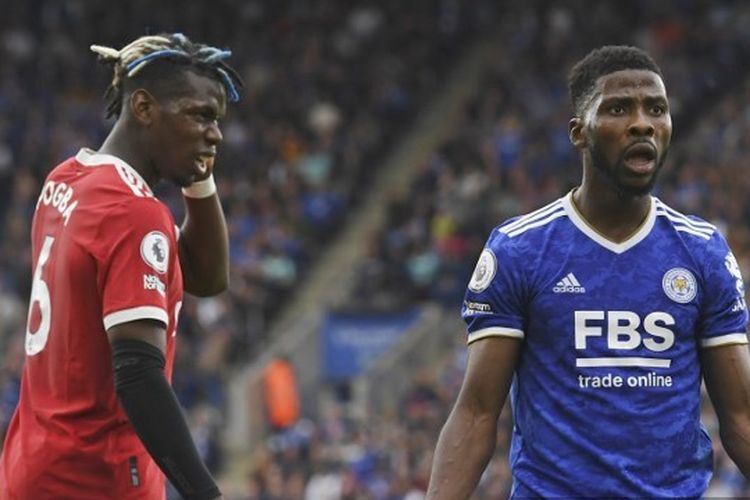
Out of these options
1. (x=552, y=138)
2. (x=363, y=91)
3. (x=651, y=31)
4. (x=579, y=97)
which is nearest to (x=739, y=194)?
(x=552, y=138)

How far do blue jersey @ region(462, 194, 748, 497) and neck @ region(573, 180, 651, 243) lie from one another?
28 millimetres

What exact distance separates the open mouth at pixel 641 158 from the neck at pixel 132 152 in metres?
1.37

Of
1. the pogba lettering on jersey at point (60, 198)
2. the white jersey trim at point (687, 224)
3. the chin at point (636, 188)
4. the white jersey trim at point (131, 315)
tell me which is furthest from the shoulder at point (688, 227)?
the pogba lettering on jersey at point (60, 198)

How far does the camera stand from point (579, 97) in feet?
15.5

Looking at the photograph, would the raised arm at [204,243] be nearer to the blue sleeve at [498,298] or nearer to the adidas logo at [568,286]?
the blue sleeve at [498,298]

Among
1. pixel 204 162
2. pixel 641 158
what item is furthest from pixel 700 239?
pixel 204 162

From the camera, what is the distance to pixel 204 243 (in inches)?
216

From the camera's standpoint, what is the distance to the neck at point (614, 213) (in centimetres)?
466

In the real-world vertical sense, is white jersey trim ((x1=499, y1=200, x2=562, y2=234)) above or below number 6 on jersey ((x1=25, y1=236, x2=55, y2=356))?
above

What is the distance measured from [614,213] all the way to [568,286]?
259 mm

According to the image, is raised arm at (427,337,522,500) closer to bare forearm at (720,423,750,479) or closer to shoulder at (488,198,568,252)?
shoulder at (488,198,568,252)

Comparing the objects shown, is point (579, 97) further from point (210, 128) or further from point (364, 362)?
point (364, 362)

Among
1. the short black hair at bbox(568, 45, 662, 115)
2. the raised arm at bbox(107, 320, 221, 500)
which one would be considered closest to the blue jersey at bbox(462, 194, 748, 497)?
the short black hair at bbox(568, 45, 662, 115)

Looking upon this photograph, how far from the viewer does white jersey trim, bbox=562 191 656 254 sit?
465 centimetres
